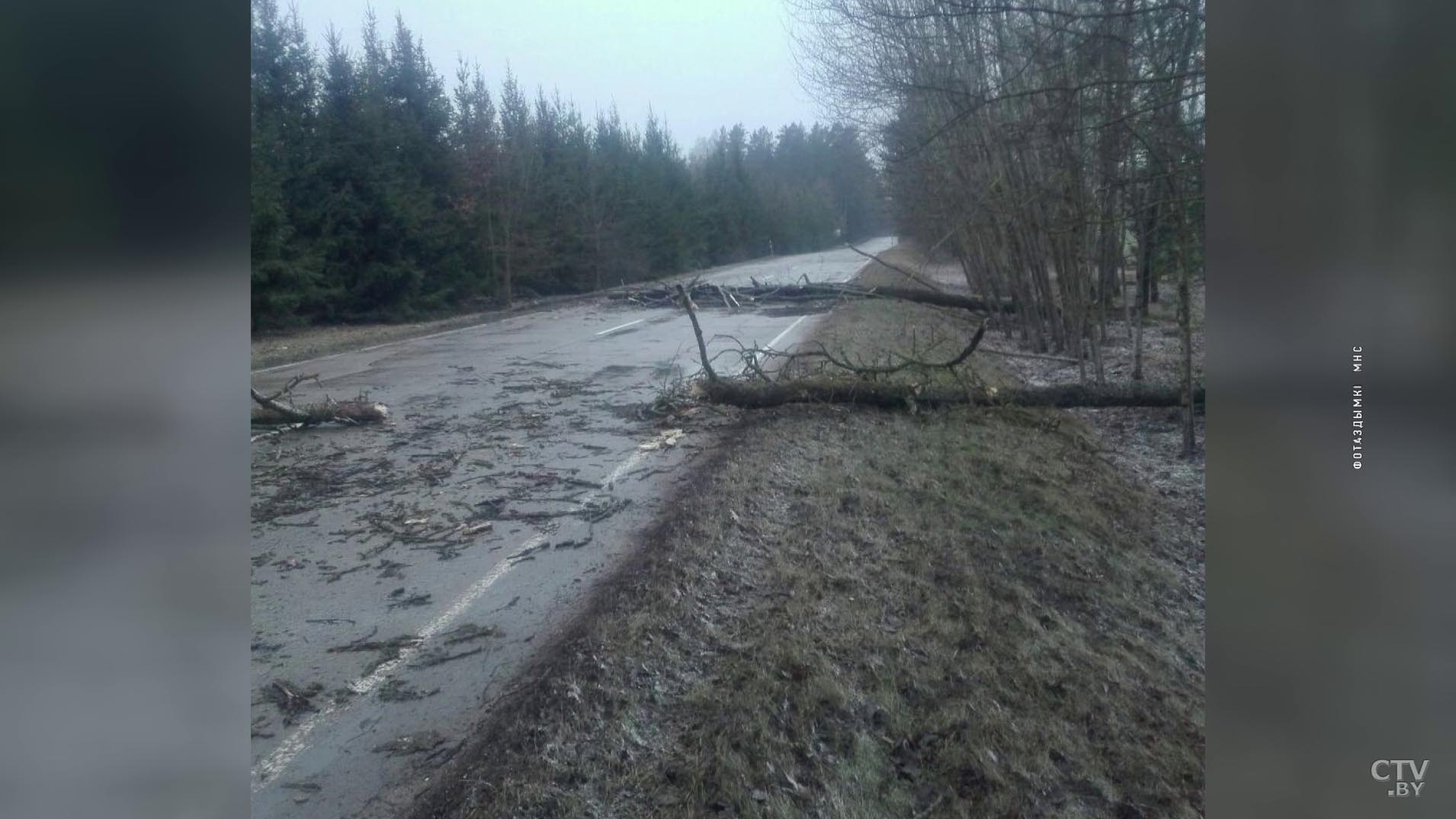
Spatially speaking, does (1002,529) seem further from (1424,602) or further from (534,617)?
(1424,602)

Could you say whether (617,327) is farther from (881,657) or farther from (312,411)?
(881,657)

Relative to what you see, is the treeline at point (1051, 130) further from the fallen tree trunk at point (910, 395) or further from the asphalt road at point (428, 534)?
the asphalt road at point (428, 534)

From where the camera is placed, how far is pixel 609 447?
6.84 meters

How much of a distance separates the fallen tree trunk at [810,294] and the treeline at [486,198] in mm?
457

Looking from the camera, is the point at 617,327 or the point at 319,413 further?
the point at 617,327

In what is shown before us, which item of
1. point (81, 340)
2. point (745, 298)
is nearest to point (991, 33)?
point (745, 298)

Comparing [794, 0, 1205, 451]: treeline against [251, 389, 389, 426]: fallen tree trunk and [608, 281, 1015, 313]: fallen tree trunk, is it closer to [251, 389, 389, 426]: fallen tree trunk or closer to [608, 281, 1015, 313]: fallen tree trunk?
[608, 281, 1015, 313]: fallen tree trunk

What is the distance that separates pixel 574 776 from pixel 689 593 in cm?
144

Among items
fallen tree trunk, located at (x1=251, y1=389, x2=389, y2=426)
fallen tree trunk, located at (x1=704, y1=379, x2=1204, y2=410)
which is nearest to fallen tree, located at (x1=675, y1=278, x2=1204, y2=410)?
fallen tree trunk, located at (x1=704, y1=379, x2=1204, y2=410)

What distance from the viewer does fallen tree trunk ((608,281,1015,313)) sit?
9.90 m

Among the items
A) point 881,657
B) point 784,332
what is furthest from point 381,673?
point 784,332

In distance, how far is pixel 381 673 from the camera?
354 cm

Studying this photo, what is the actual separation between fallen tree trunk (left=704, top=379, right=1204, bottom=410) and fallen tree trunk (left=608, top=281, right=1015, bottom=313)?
1.56m

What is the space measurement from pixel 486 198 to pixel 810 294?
3.52 metres
